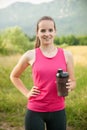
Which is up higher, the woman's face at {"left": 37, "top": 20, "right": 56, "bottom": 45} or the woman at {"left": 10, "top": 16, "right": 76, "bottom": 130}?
the woman's face at {"left": 37, "top": 20, "right": 56, "bottom": 45}

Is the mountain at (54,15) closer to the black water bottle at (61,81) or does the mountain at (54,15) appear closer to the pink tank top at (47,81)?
the pink tank top at (47,81)

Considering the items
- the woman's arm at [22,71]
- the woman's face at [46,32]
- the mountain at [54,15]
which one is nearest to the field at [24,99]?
the mountain at [54,15]

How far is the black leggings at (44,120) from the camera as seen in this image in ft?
5.66

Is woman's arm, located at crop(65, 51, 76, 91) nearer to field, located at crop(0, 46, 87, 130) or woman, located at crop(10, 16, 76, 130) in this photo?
woman, located at crop(10, 16, 76, 130)

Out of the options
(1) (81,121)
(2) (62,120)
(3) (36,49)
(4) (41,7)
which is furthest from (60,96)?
(4) (41,7)

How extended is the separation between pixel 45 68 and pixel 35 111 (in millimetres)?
246

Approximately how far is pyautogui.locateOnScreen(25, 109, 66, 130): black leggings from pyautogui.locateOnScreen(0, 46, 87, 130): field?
55.1 inches

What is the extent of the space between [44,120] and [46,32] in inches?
19.1

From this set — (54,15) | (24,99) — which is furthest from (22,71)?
(54,15)

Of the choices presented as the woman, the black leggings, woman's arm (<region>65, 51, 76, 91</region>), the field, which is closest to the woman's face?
the woman

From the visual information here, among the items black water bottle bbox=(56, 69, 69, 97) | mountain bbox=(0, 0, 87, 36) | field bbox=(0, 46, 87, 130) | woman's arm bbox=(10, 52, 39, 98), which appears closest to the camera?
black water bottle bbox=(56, 69, 69, 97)

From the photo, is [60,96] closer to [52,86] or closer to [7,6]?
[52,86]

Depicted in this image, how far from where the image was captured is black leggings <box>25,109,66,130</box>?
172 cm

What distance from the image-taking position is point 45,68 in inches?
65.9
